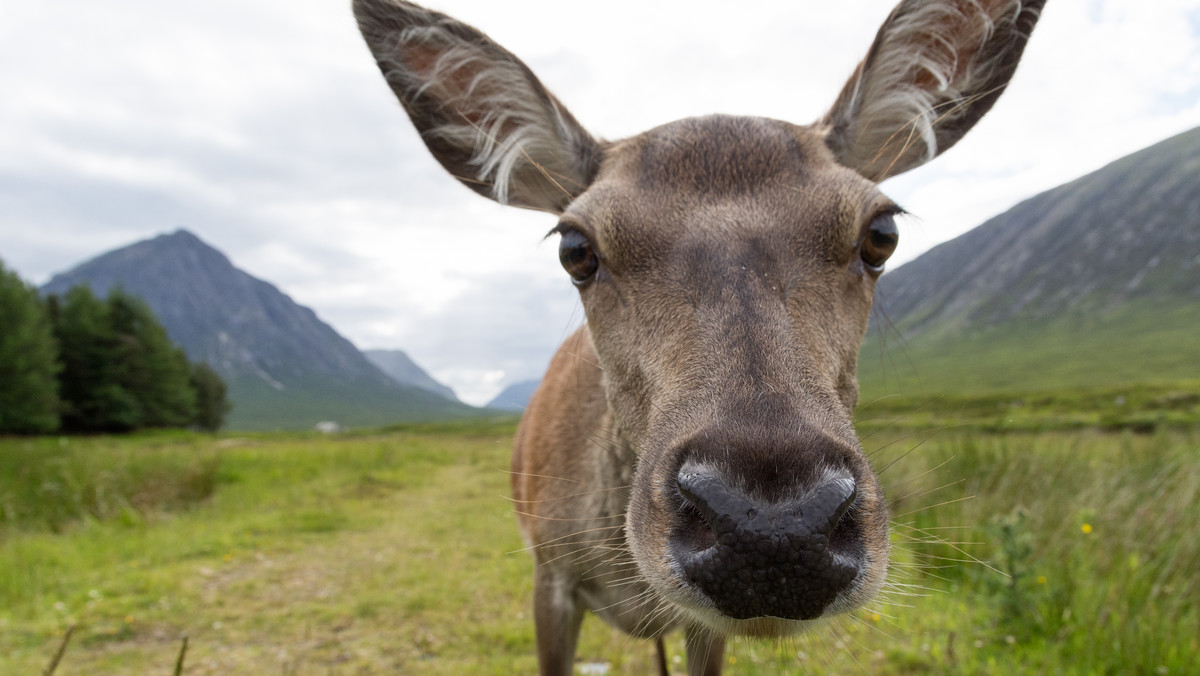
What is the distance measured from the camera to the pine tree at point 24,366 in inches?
1406

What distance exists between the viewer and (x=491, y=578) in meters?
7.34

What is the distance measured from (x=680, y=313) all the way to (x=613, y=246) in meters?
0.48

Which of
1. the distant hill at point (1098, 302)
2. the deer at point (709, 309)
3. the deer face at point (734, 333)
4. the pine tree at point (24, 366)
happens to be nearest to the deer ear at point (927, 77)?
the deer at point (709, 309)

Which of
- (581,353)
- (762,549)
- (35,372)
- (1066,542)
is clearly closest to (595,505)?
(581,353)

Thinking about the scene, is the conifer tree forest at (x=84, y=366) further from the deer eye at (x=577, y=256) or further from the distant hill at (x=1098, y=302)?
the distant hill at (x=1098, y=302)

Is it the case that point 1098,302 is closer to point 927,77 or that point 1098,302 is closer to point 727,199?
point 927,77

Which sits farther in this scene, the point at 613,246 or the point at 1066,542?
the point at 1066,542

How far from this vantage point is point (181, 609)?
615 cm

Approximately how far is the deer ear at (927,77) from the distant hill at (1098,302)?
344 feet

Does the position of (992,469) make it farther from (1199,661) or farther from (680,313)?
(680,313)

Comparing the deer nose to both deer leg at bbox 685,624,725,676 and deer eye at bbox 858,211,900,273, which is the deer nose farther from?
deer leg at bbox 685,624,725,676

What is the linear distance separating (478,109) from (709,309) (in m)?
2.03

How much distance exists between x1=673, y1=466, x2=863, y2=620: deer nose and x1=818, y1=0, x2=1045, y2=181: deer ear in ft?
6.94

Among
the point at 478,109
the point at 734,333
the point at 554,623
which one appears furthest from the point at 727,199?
the point at 554,623
